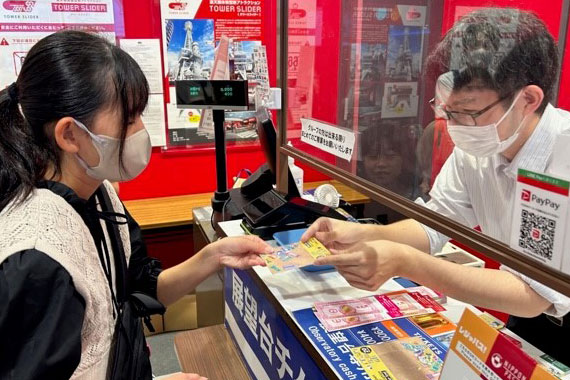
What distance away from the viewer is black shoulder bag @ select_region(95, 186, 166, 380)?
1133 millimetres

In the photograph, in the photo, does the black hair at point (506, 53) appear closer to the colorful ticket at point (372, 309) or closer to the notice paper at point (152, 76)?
the colorful ticket at point (372, 309)

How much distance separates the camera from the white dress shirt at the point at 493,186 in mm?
811

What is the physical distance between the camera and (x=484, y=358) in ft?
2.17

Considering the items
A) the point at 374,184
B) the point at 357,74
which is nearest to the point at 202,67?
the point at 357,74

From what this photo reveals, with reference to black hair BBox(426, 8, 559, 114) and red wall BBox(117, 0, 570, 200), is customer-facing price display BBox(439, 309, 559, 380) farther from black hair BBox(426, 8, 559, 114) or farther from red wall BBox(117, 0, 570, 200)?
red wall BBox(117, 0, 570, 200)

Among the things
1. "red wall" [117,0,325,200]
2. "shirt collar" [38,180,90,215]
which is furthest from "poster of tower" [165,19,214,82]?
"shirt collar" [38,180,90,215]

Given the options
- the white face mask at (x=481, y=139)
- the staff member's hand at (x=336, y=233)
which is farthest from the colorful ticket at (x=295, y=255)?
the white face mask at (x=481, y=139)

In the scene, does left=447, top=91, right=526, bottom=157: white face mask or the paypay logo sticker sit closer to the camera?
the paypay logo sticker

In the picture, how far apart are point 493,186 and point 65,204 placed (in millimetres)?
913

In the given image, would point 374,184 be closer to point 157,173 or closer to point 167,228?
point 167,228

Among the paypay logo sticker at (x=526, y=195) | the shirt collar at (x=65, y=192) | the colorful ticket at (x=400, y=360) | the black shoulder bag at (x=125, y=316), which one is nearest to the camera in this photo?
the paypay logo sticker at (x=526, y=195)

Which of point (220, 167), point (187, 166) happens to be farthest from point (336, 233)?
point (187, 166)

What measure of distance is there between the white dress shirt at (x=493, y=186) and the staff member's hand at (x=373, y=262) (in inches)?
5.4

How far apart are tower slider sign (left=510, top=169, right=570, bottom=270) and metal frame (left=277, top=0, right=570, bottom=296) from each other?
0.03 metres
